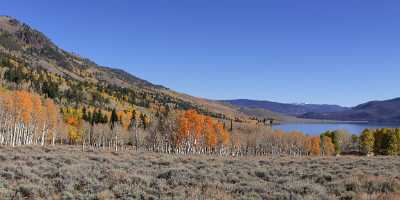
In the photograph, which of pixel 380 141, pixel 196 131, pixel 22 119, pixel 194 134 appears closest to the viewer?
pixel 22 119

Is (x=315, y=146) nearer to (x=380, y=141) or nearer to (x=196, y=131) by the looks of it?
(x=380, y=141)

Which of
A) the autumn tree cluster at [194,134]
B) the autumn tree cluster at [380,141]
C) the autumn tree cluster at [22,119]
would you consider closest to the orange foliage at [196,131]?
the autumn tree cluster at [194,134]

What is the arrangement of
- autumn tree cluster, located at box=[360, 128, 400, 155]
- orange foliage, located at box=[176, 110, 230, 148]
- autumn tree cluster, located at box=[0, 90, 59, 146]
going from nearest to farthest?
autumn tree cluster, located at box=[0, 90, 59, 146], orange foliage, located at box=[176, 110, 230, 148], autumn tree cluster, located at box=[360, 128, 400, 155]

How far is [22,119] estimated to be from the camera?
76500mm

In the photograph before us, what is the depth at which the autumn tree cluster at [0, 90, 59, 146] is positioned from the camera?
75.5 meters

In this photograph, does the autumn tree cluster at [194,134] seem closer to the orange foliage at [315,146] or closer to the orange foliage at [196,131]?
the orange foliage at [196,131]

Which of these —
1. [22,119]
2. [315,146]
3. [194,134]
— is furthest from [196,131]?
[315,146]

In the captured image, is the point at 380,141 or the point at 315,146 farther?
the point at 315,146

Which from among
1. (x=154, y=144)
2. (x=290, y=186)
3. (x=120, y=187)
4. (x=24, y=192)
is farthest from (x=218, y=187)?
(x=154, y=144)

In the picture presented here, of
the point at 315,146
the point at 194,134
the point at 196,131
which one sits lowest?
the point at 315,146

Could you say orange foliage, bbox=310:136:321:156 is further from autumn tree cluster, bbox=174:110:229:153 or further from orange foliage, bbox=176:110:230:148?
autumn tree cluster, bbox=174:110:229:153

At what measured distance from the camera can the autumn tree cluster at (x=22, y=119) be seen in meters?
75.5

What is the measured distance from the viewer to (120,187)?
1513 cm

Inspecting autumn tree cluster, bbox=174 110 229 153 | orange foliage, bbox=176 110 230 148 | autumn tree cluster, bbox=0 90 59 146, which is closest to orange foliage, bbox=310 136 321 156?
orange foliage, bbox=176 110 230 148
